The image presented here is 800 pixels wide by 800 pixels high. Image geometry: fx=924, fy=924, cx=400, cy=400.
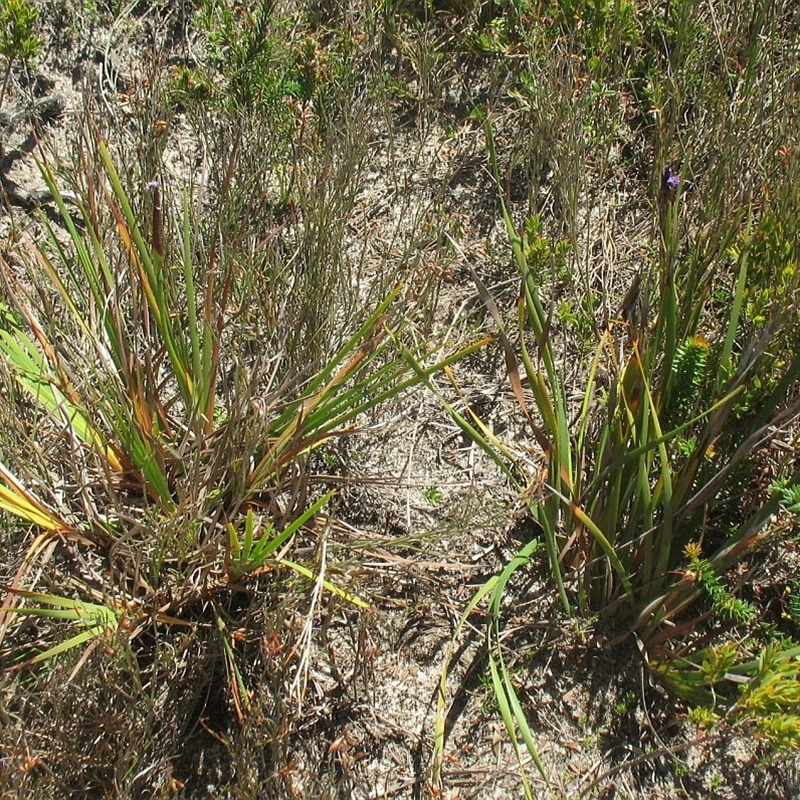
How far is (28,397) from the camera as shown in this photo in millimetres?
2066

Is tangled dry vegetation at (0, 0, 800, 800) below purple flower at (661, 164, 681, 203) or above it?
below

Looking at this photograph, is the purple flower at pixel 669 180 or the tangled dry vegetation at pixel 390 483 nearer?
the purple flower at pixel 669 180

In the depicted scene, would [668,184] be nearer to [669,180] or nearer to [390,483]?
[669,180]

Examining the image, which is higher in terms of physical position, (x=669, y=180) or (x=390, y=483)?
(x=669, y=180)

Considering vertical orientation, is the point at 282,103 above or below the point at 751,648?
above

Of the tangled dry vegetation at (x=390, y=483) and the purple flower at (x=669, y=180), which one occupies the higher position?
the purple flower at (x=669, y=180)

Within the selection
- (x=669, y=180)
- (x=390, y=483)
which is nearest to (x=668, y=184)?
(x=669, y=180)

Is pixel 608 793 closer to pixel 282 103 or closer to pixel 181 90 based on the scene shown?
pixel 282 103

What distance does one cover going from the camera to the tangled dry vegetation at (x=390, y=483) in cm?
183

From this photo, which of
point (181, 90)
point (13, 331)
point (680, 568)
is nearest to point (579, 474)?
point (680, 568)

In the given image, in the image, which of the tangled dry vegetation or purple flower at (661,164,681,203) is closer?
purple flower at (661,164,681,203)

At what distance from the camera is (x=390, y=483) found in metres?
2.18

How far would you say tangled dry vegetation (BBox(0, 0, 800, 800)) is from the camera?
1.83 m

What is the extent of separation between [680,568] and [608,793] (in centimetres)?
50
